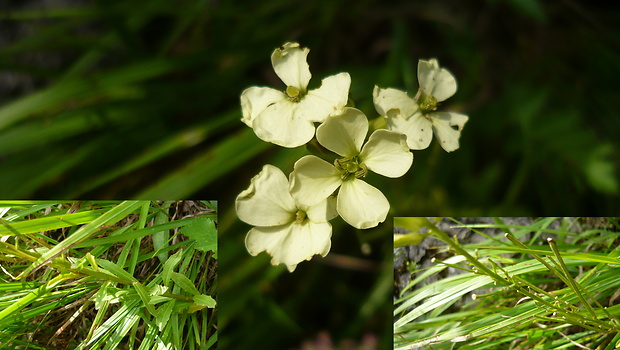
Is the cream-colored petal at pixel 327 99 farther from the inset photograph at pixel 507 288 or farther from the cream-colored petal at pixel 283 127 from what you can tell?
the inset photograph at pixel 507 288

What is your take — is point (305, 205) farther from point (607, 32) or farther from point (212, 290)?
point (607, 32)

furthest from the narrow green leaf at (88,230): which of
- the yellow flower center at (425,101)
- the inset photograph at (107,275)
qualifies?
the yellow flower center at (425,101)

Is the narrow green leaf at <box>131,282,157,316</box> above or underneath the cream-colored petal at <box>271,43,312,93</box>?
underneath

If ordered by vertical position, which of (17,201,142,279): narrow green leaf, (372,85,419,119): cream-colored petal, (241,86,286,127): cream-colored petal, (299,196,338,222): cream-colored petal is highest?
(241,86,286,127): cream-colored petal

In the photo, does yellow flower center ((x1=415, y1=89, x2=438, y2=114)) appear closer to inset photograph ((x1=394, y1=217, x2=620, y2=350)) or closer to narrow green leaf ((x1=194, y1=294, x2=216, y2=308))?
inset photograph ((x1=394, y1=217, x2=620, y2=350))

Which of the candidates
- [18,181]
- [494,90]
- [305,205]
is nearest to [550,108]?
[494,90]

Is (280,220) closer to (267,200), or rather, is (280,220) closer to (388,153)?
(267,200)

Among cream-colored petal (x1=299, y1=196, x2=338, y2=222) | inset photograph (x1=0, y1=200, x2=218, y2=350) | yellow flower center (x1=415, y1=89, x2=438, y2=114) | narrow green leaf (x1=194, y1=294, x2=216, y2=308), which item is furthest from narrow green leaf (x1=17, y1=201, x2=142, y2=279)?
yellow flower center (x1=415, y1=89, x2=438, y2=114)
